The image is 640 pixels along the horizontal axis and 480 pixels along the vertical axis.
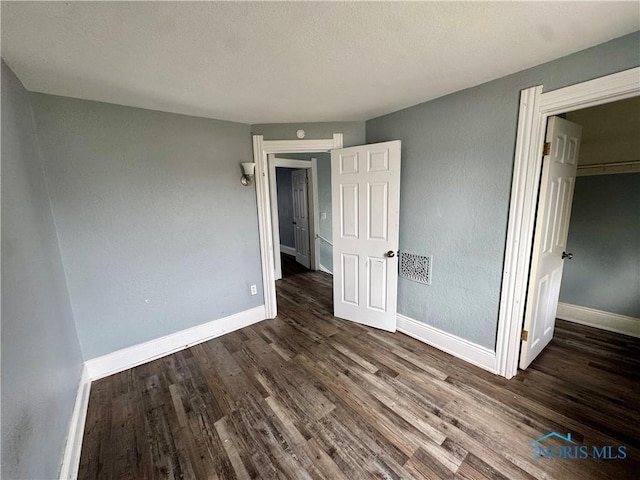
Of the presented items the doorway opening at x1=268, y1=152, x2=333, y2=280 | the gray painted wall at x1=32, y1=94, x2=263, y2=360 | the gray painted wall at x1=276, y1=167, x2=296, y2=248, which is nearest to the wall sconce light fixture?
the gray painted wall at x1=32, y1=94, x2=263, y2=360

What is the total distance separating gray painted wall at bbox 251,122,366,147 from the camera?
2764 mm

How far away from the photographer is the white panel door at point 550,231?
1783mm

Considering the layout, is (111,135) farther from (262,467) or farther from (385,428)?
(385,428)

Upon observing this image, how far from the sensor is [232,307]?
2846 mm

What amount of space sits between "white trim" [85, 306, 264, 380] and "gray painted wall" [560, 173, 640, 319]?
357 centimetres

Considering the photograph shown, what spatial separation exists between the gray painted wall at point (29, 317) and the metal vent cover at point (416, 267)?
8.80 feet

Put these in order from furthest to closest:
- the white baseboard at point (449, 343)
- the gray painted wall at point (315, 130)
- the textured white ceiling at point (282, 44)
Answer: the gray painted wall at point (315, 130) → the white baseboard at point (449, 343) → the textured white ceiling at point (282, 44)

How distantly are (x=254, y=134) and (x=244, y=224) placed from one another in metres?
0.99

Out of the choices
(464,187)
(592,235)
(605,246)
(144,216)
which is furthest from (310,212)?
(605,246)

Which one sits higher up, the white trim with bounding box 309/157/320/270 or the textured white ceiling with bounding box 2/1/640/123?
the textured white ceiling with bounding box 2/1/640/123

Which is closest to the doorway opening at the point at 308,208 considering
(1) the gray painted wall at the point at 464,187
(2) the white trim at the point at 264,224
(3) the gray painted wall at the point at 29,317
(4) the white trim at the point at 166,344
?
(2) the white trim at the point at 264,224

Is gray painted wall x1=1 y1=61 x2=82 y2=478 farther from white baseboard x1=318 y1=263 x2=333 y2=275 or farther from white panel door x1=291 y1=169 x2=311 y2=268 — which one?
white baseboard x1=318 y1=263 x2=333 y2=275

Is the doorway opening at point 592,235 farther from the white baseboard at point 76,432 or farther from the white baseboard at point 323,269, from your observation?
the white baseboard at point 323,269

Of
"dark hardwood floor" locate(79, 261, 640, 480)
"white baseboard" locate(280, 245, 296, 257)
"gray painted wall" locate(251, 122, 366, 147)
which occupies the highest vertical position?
"gray painted wall" locate(251, 122, 366, 147)
